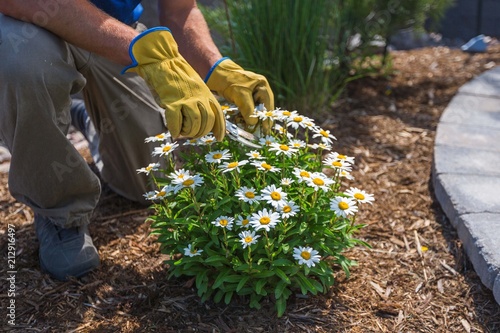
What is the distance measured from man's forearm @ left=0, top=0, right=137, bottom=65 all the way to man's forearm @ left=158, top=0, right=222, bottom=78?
0.34 meters

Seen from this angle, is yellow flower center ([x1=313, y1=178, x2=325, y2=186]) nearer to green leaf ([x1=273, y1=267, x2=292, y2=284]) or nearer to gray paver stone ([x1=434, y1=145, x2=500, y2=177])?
green leaf ([x1=273, y1=267, x2=292, y2=284])

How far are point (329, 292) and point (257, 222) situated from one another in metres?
0.45

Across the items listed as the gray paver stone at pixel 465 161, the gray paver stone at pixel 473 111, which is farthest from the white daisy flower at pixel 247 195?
the gray paver stone at pixel 473 111

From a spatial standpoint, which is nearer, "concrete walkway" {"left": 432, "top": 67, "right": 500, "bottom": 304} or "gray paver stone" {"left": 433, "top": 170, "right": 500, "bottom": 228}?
"concrete walkway" {"left": 432, "top": 67, "right": 500, "bottom": 304}

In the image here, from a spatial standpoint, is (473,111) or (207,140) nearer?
(207,140)

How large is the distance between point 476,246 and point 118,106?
4.52 feet

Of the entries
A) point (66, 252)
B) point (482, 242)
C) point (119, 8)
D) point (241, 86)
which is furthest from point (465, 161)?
point (66, 252)

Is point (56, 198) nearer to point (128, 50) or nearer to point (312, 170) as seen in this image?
point (128, 50)

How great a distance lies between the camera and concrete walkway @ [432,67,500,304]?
6.57 ft

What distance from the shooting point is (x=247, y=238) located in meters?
1.60

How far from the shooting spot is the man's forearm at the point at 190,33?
2074 mm

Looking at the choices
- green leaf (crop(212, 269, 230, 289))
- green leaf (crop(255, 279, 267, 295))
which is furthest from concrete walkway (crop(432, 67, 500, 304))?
green leaf (crop(212, 269, 230, 289))

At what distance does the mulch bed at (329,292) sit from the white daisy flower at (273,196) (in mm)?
377

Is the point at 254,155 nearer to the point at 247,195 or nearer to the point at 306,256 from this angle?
the point at 247,195
